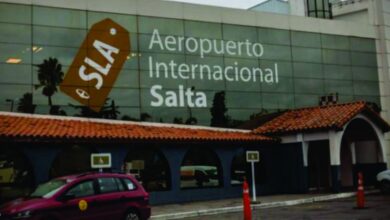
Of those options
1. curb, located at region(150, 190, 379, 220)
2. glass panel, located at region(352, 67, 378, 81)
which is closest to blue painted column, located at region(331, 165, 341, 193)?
curb, located at region(150, 190, 379, 220)

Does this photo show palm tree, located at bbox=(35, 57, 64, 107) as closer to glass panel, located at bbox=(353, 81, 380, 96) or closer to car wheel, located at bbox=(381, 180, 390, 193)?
car wheel, located at bbox=(381, 180, 390, 193)

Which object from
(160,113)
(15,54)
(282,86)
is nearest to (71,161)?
(15,54)

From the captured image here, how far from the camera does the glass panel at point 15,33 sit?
23672 millimetres

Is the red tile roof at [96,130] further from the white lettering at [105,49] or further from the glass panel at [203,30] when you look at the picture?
the glass panel at [203,30]

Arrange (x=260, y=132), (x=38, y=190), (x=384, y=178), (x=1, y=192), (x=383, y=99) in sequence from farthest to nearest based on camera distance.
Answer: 1. (x=383, y=99)
2. (x=260, y=132)
3. (x=384, y=178)
4. (x=1, y=192)
5. (x=38, y=190)

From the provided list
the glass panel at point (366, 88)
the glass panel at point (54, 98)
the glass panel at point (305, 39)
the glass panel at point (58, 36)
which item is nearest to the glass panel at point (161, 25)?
the glass panel at point (58, 36)

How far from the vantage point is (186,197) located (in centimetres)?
2508

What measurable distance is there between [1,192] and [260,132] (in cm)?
1309

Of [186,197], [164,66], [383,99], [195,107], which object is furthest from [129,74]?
[383,99]

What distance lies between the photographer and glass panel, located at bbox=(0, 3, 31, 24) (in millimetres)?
23797

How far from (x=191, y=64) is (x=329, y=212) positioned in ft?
38.8

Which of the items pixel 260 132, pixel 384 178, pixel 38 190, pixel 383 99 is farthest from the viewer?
pixel 383 99

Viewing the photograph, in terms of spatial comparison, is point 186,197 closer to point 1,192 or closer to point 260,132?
point 260,132

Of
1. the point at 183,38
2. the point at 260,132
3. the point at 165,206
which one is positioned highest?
the point at 183,38
